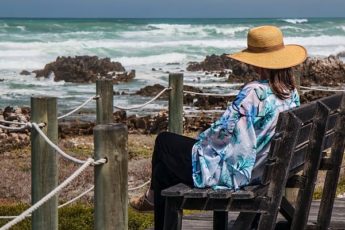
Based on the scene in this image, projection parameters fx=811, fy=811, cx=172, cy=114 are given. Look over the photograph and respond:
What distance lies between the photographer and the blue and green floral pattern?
418 centimetres

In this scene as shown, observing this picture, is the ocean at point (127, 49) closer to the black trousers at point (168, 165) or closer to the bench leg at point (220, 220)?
the bench leg at point (220, 220)

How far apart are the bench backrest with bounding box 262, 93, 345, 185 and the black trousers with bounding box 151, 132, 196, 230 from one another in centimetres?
54

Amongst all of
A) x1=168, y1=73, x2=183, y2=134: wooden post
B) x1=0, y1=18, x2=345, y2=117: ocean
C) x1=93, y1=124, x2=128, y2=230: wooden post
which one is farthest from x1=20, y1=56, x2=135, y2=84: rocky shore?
x1=93, y1=124, x2=128, y2=230: wooden post

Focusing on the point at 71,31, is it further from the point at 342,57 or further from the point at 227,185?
the point at 227,185

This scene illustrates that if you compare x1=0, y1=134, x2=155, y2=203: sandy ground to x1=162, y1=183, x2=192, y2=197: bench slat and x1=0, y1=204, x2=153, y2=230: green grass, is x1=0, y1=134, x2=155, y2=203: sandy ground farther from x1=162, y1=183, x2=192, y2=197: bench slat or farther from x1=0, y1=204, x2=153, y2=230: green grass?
x1=162, y1=183, x2=192, y2=197: bench slat

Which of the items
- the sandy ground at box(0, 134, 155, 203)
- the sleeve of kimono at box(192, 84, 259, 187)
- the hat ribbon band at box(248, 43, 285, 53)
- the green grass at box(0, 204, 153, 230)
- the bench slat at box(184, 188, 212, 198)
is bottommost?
the sandy ground at box(0, 134, 155, 203)

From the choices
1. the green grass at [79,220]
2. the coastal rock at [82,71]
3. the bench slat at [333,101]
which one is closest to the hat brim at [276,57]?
the bench slat at [333,101]

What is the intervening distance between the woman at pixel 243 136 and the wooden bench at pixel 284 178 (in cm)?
10

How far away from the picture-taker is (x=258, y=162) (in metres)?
4.32

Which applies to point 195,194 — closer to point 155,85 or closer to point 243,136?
point 243,136

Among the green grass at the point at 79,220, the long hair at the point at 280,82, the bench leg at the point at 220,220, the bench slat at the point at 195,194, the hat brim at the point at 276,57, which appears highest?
the hat brim at the point at 276,57

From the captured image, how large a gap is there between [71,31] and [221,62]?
47.7 feet

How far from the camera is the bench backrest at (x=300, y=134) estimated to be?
13.0 ft

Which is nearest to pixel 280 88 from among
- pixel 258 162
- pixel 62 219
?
pixel 258 162
